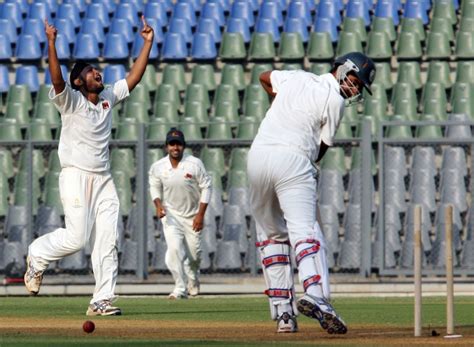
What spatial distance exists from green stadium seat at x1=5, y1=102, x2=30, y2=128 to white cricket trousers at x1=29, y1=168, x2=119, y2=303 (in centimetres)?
1056

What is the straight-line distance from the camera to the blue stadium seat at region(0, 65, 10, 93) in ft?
78.4

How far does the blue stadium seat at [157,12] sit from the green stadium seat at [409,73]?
4.84m

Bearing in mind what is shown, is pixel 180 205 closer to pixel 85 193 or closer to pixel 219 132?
pixel 219 132

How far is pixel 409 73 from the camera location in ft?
75.8

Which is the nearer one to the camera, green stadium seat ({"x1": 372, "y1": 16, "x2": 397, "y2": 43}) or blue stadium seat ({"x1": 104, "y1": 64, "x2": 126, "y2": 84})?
blue stadium seat ({"x1": 104, "y1": 64, "x2": 126, "y2": 84})

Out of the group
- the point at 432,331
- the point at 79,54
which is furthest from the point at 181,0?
the point at 432,331

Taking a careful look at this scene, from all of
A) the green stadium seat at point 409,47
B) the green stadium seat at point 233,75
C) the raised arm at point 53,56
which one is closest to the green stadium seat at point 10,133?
the green stadium seat at point 233,75

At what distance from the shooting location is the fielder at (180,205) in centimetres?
1803

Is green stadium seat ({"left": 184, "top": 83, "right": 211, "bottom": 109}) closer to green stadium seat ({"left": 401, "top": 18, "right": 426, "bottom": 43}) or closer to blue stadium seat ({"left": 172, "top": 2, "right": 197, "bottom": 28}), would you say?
blue stadium seat ({"left": 172, "top": 2, "right": 197, "bottom": 28})

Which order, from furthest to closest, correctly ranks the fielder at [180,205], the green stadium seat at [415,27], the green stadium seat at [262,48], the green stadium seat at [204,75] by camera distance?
the green stadium seat at [262,48], the green stadium seat at [415,27], the green stadium seat at [204,75], the fielder at [180,205]

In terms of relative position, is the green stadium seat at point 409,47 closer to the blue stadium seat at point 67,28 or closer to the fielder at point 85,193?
the blue stadium seat at point 67,28

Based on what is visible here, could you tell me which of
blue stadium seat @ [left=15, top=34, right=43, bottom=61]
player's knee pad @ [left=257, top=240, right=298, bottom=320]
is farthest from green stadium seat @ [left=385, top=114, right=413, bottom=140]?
player's knee pad @ [left=257, top=240, right=298, bottom=320]

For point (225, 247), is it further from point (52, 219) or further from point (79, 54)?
point (79, 54)

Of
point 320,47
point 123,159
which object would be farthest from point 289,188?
point 320,47
